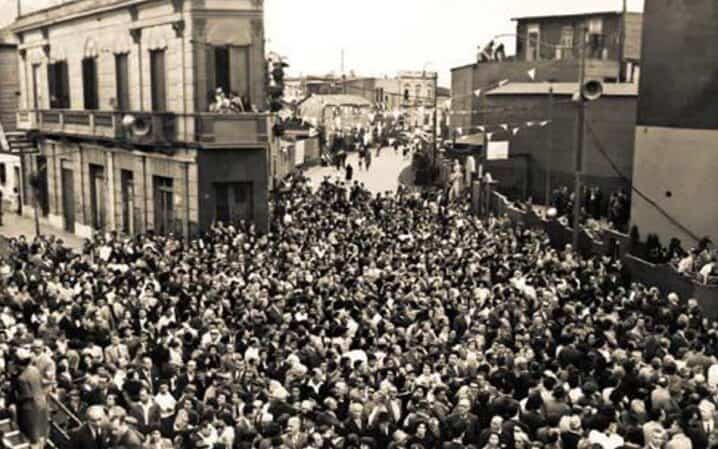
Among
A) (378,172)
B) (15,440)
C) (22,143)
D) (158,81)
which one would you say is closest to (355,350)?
(15,440)

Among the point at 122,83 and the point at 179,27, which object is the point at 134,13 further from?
the point at 179,27

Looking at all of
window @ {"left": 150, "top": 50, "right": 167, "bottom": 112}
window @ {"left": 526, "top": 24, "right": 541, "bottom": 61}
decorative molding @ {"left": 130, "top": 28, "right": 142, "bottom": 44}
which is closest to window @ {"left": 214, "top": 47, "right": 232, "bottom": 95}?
window @ {"left": 150, "top": 50, "right": 167, "bottom": 112}

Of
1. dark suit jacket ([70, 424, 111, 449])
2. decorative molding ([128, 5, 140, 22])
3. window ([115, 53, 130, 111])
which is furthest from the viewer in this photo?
window ([115, 53, 130, 111])

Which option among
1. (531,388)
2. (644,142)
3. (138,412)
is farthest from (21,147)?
(531,388)

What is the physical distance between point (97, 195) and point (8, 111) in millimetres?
17482

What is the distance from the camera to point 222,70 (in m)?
28.9

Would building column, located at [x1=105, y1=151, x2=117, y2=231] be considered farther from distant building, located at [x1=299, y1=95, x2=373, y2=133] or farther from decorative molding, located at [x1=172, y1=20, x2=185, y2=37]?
distant building, located at [x1=299, y1=95, x2=373, y2=133]

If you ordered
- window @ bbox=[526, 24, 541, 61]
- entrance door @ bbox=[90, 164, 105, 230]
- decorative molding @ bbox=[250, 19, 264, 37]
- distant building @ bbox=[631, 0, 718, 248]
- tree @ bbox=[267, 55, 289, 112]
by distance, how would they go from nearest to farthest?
distant building @ bbox=[631, 0, 718, 248] < decorative molding @ bbox=[250, 19, 264, 37] < tree @ bbox=[267, 55, 289, 112] < entrance door @ bbox=[90, 164, 105, 230] < window @ bbox=[526, 24, 541, 61]

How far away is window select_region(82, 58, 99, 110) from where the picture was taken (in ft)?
119

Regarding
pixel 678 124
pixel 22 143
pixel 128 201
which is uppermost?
pixel 678 124

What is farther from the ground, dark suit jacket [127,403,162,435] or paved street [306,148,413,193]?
dark suit jacket [127,403,162,435]

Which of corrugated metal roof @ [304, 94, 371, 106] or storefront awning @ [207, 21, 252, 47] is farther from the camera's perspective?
corrugated metal roof @ [304, 94, 371, 106]

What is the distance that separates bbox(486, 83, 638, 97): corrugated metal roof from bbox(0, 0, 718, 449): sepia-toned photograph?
0.17 metres

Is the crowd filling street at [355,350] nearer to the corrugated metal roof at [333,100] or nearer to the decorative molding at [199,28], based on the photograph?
the decorative molding at [199,28]
